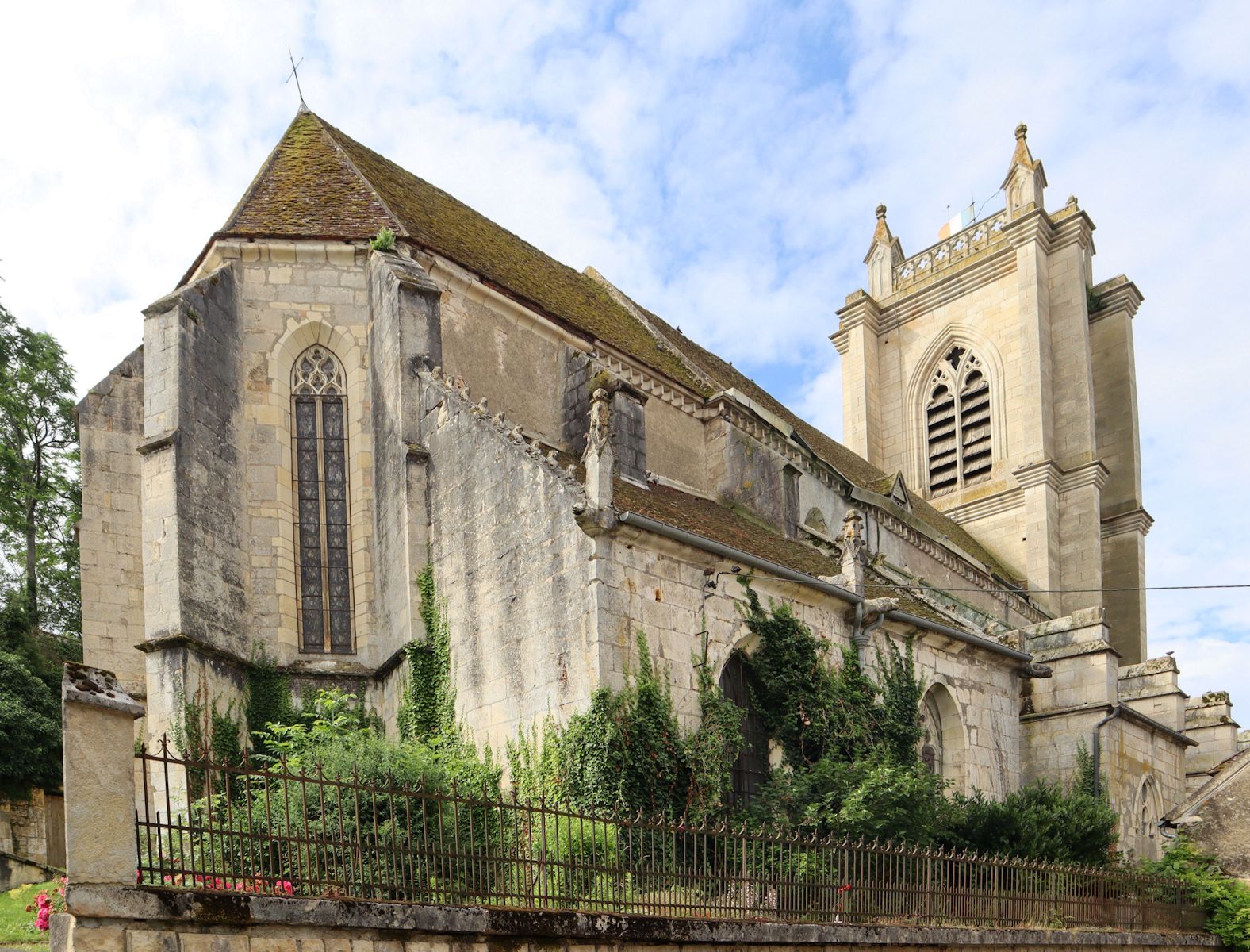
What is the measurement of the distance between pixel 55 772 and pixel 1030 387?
85.3ft

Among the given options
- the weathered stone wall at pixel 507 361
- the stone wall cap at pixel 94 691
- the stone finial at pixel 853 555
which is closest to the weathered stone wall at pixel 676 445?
the weathered stone wall at pixel 507 361

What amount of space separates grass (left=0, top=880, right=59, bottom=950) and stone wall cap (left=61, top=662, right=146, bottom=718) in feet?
19.1

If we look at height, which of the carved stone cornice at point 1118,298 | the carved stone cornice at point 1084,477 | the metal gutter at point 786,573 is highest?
the carved stone cornice at point 1118,298

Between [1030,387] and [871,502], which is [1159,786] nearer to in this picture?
[871,502]

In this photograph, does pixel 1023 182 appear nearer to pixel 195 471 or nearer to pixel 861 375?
pixel 861 375

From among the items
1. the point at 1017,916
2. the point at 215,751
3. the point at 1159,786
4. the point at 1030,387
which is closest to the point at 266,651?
the point at 215,751

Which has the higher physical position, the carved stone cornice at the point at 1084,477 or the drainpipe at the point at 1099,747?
the carved stone cornice at the point at 1084,477

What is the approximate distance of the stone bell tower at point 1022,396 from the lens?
116 ft

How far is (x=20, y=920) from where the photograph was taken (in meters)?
14.2

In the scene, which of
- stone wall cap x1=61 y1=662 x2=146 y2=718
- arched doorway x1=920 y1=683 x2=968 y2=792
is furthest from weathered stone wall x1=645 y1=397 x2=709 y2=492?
stone wall cap x1=61 y1=662 x2=146 y2=718

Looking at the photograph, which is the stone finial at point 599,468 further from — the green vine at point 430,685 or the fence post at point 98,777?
the fence post at point 98,777

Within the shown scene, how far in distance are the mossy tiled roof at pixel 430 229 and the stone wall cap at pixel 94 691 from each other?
28.5ft

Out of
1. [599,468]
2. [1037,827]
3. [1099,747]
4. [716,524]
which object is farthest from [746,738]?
[1099,747]

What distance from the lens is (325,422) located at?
17531 mm
